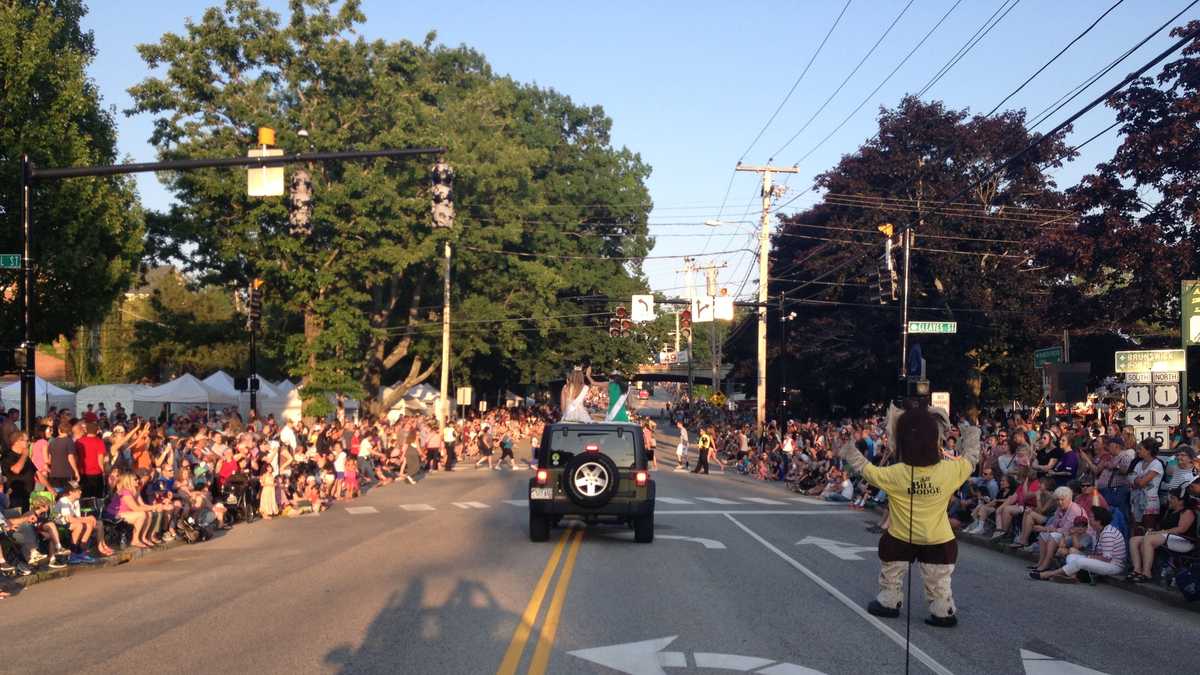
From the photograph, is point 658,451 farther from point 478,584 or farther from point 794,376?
point 478,584

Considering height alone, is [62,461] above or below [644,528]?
above

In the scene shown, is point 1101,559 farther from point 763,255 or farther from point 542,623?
point 763,255

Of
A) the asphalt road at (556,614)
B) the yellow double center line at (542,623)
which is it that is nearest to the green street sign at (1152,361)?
the asphalt road at (556,614)

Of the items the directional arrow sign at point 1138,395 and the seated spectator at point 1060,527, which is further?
the directional arrow sign at point 1138,395

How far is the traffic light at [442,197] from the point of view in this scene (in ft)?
59.5

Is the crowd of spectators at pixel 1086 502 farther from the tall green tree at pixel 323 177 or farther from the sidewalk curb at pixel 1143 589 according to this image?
the tall green tree at pixel 323 177

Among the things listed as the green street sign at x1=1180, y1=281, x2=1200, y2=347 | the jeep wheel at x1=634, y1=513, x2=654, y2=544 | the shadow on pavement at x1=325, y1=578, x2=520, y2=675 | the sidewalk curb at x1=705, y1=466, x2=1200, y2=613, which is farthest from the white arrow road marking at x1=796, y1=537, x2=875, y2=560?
the green street sign at x1=1180, y1=281, x2=1200, y2=347

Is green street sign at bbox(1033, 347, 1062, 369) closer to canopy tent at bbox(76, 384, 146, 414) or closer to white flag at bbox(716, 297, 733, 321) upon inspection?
white flag at bbox(716, 297, 733, 321)

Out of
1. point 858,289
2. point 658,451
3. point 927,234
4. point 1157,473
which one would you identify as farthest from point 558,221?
point 1157,473

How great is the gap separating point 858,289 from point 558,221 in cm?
2006

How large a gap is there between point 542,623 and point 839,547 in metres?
8.63

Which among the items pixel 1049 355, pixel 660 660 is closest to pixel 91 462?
pixel 660 660

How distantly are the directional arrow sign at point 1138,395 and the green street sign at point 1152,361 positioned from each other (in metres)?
0.31

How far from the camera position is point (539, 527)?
60.3 feet
